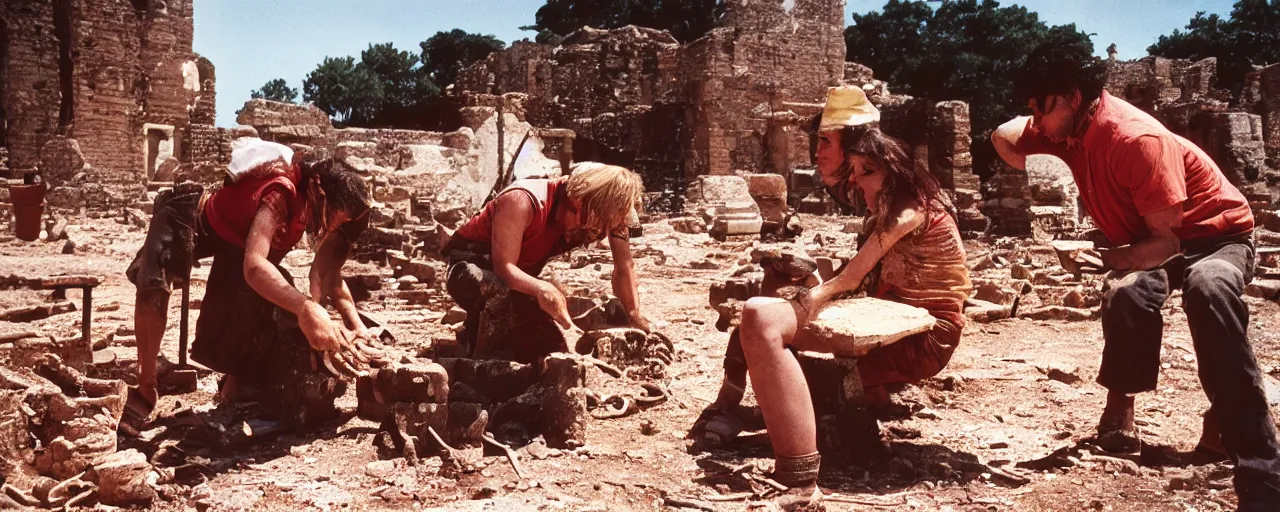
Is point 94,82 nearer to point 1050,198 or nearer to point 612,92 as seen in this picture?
point 612,92

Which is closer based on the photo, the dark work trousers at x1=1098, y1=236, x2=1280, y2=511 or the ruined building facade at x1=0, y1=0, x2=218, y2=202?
the dark work trousers at x1=1098, y1=236, x2=1280, y2=511

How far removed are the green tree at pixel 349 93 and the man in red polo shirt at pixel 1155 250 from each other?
36.2m

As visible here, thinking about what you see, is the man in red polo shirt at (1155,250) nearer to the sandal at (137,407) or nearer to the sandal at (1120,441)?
the sandal at (1120,441)

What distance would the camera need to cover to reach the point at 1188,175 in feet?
10.9

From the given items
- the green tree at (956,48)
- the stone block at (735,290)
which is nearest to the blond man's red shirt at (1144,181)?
the stone block at (735,290)

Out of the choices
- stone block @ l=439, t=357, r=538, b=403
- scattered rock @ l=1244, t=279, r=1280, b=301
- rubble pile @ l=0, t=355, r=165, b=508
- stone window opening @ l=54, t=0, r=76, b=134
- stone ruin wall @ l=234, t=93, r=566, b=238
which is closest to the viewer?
rubble pile @ l=0, t=355, r=165, b=508

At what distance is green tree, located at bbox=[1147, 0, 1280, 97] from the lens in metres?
36.3

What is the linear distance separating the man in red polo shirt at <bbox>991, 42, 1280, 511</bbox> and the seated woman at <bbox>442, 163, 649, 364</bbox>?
67.4 inches

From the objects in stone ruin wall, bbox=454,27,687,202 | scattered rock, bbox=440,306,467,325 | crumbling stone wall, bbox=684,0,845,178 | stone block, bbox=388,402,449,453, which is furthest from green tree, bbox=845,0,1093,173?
stone block, bbox=388,402,449,453

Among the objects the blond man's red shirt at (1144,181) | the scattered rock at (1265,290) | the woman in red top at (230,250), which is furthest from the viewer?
the scattered rock at (1265,290)

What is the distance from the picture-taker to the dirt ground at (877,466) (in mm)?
3152

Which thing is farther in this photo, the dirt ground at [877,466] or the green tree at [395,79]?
the green tree at [395,79]

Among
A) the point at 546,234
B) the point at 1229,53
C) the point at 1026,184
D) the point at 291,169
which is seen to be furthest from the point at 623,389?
the point at 1229,53

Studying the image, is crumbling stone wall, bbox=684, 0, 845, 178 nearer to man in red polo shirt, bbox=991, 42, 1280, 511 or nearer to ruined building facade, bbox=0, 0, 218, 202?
ruined building facade, bbox=0, 0, 218, 202
